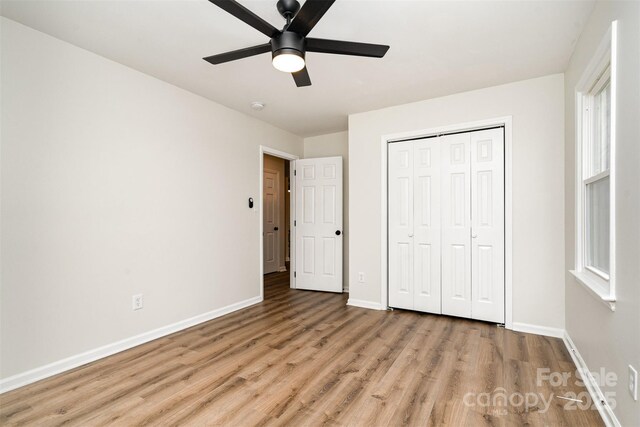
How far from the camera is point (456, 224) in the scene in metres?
3.67

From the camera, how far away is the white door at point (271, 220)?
260 inches

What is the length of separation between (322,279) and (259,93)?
2.87 m

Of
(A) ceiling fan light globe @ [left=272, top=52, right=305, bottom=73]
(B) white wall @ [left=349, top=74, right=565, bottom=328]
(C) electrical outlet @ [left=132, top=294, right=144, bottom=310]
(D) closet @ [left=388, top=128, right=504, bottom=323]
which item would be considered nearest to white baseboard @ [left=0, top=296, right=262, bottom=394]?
(C) electrical outlet @ [left=132, top=294, right=144, bottom=310]

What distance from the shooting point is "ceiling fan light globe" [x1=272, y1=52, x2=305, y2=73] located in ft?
6.24

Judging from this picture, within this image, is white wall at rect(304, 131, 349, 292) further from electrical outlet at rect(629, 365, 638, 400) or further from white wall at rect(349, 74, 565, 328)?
electrical outlet at rect(629, 365, 638, 400)

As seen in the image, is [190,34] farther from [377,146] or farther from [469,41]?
[377,146]

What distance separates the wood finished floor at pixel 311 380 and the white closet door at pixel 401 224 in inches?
21.0

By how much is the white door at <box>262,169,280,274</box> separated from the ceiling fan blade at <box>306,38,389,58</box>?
15.3 ft

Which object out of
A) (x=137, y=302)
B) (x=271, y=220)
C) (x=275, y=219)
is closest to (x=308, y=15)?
(x=137, y=302)

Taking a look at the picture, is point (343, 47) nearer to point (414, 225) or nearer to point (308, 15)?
point (308, 15)

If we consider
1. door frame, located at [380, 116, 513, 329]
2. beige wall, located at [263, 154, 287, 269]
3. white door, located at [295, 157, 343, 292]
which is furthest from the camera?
beige wall, located at [263, 154, 287, 269]

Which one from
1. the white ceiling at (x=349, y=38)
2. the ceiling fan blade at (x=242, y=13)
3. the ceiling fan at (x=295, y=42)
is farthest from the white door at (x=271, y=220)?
the ceiling fan blade at (x=242, y=13)

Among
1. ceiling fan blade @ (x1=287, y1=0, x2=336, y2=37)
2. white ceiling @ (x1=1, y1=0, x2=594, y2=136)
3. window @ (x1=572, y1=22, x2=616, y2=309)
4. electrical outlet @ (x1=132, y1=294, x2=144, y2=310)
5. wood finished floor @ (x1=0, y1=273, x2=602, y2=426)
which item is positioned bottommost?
wood finished floor @ (x1=0, y1=273, x2=602, y2=426)

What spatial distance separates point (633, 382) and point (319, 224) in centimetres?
393
